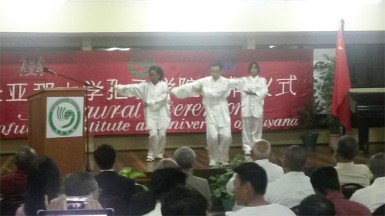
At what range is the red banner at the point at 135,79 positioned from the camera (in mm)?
7387

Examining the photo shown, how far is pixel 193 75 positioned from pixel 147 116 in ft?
4.43

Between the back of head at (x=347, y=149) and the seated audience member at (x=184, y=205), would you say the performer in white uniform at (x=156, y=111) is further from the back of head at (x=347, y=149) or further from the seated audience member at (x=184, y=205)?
the seated audience member at (x=184, y=205)

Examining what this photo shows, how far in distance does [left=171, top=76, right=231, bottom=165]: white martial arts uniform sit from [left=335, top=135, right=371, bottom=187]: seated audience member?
2.94 metres

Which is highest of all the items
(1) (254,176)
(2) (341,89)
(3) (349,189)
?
(2) (341,89)

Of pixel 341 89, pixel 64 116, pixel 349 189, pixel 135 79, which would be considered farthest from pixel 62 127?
pixel 341 89

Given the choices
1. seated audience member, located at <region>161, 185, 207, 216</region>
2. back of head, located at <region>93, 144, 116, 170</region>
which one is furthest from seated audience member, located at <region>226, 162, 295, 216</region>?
back of head, located at <region>93, 144, 116, 170</region>

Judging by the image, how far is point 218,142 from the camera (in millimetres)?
6543

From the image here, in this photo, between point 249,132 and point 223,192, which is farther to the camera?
point 249,132

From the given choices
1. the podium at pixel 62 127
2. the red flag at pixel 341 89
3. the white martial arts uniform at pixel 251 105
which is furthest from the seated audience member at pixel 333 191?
the red flag at pixel 341 89

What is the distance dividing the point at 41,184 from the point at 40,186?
11mm

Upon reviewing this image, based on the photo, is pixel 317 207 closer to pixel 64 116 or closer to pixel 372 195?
pixel 372 195

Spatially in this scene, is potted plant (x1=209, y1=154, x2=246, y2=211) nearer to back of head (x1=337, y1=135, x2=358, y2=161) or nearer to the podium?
back of head (x1=337, y1=135, x2=358, y2=161)

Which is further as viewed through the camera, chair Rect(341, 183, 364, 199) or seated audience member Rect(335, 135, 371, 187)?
seated audience member Rect(335, 135, 371, 187)

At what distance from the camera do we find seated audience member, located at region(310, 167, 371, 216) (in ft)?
8.24
